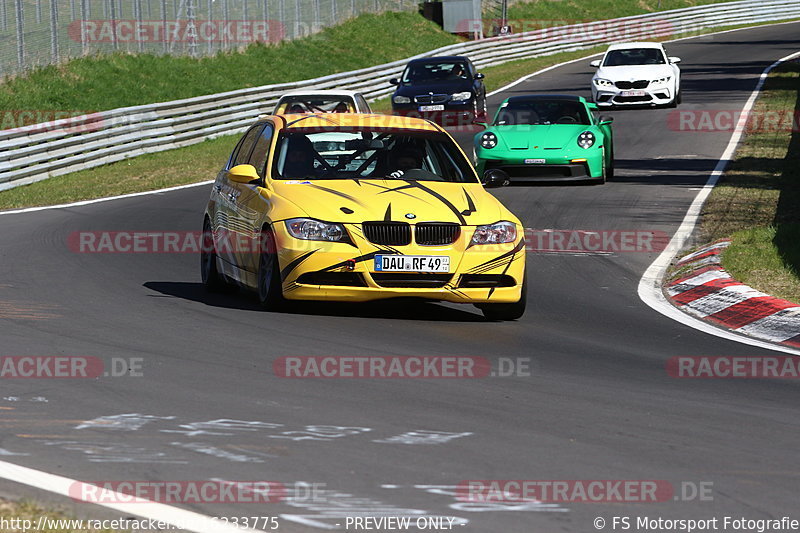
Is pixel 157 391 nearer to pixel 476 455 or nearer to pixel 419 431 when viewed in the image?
pixel 419 431

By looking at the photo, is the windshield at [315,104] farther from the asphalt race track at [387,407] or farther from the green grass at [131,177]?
the asphalt race track at [387,407]

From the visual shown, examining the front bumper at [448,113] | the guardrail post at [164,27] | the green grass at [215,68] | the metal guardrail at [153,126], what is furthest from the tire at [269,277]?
the guardrail post at [164,27]

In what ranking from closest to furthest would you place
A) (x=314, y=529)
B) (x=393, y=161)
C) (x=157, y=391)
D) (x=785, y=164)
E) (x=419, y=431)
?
(x=314, y=529), (x=419, y=431), (x=157, y=391), (x=393, y=161), (x=785, y=164)

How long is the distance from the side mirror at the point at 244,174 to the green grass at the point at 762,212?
169 inches

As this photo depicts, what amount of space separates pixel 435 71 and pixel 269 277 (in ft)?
73.3

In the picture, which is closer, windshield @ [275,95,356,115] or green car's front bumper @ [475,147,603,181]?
green car's front bumper @ [475,147,603,181]

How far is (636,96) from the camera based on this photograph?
30984 mm

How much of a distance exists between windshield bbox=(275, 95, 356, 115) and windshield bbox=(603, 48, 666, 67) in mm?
11661

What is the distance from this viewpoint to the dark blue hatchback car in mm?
30328

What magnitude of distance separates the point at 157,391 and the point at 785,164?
15480 millimetres

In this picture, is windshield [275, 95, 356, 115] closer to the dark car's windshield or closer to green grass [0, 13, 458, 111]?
the dark car's windshield

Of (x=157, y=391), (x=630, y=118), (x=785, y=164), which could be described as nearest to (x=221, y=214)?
(x=157, y=391)

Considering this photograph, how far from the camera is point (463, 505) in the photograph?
492cm

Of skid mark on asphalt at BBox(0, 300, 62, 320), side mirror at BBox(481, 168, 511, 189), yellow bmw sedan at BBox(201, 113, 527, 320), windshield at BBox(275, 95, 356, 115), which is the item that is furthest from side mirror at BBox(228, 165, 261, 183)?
windshield at BBox(275, 95, 356, 115)
